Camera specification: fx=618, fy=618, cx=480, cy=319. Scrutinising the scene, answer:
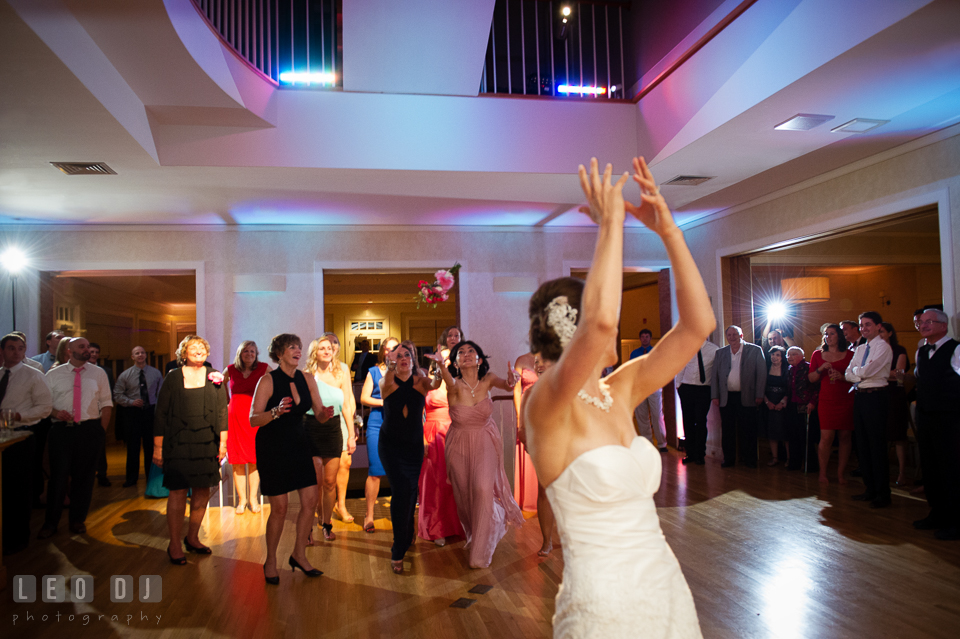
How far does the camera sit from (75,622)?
10.9 feet

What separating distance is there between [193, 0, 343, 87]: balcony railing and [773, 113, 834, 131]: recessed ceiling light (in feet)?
12.2

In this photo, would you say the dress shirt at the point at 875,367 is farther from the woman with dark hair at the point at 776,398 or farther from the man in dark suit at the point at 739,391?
the man in dark suit at the point at 739,391

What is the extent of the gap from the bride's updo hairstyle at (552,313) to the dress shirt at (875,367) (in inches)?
187

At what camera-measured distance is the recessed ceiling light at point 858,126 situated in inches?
185

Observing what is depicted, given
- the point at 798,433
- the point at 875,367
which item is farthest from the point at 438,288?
the point at 798,433

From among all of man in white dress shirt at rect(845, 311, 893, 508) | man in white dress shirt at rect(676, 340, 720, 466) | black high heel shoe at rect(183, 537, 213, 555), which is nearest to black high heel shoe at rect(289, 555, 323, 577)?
black high heel shoe at rect(183, 537, 213, 555)

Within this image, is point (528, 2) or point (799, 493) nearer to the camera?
point (799, 493)

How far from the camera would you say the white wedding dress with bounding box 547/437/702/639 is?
1.38 metres

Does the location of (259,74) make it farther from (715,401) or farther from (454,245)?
(715,401)

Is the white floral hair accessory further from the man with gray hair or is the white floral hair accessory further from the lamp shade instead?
the lamp shade

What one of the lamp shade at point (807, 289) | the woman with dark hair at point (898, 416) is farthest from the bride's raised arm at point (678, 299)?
the lamp shade at point (807, 289)

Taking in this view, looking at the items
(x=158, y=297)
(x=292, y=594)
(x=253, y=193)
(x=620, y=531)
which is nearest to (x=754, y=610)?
(x=620, y=531)

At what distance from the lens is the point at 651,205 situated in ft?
4.60

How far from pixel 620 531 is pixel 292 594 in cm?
287
